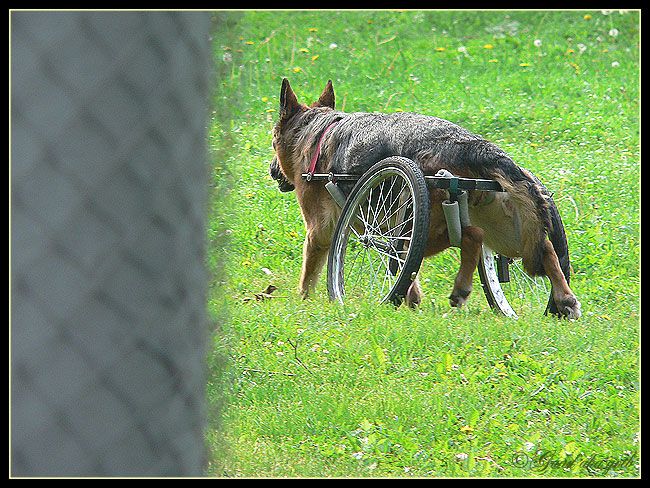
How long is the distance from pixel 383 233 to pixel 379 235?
0.21 ft

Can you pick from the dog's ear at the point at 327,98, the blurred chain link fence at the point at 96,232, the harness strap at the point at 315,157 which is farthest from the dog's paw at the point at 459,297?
the blurred chain link fence at the point at 96,232

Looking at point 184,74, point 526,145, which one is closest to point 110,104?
point 184,74

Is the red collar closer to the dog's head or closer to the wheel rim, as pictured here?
the dog's head

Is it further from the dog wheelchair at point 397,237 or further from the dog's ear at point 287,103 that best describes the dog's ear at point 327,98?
the dog wheelchair at point 397,237

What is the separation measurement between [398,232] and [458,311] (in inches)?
Result: 27.8

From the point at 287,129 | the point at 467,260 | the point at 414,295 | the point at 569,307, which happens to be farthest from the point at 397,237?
the point at 287,129

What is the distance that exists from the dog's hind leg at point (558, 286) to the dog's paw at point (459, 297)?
568mm

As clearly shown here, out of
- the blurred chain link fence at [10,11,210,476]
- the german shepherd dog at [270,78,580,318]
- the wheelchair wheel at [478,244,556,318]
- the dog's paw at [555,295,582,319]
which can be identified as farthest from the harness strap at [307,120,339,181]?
the blurred chain link fence at [10,11,210,476]

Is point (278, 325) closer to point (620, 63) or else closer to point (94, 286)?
point (94, 286)

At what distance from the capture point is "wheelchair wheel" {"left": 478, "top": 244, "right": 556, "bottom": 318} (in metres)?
6.89

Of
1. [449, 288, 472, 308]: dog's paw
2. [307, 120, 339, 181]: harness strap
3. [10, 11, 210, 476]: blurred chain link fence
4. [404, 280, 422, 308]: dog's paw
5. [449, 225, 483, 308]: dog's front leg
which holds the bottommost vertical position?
[404, 280, 422, 308]: dog's paw

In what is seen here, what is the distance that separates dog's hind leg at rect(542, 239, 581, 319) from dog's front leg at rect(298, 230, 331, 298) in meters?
1.87

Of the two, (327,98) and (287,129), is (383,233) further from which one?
(327,98)

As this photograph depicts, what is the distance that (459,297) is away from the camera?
6.54 metres
